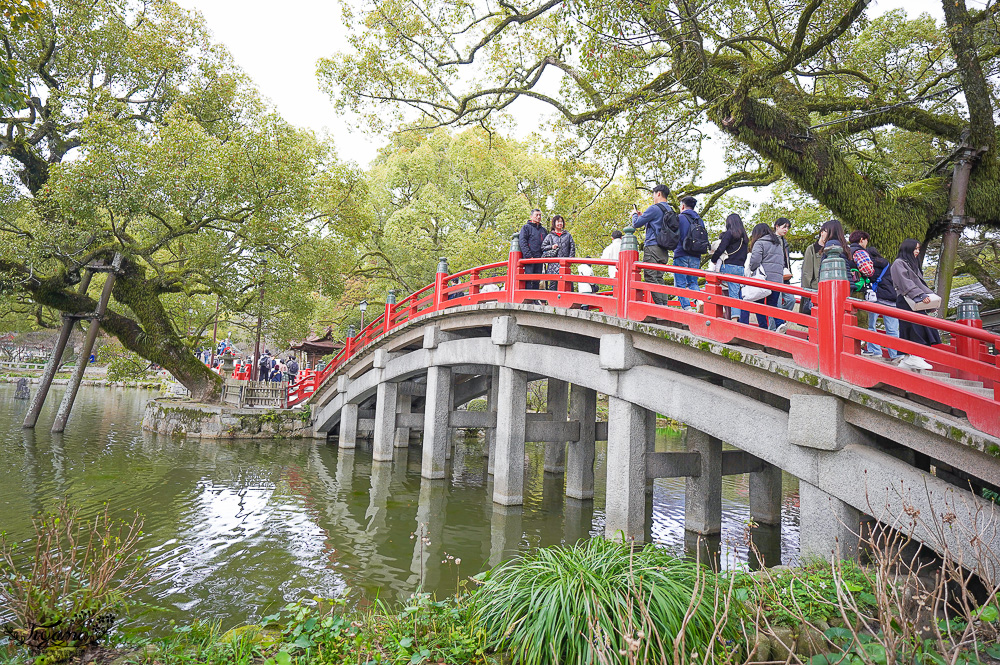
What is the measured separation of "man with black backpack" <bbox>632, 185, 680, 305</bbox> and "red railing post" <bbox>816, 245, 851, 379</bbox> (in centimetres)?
257

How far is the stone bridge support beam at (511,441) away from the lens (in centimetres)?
945

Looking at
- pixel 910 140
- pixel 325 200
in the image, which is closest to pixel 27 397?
pixel 325 200

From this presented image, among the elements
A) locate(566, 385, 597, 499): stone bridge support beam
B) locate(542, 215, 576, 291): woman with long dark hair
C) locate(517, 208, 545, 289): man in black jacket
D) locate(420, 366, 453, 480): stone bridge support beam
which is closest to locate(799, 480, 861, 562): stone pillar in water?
locate(566, 385, 597, 499): stone bridge support beam

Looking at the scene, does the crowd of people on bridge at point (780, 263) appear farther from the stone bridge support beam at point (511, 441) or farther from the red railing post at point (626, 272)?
the stone bridge support beam at point (511, 441)

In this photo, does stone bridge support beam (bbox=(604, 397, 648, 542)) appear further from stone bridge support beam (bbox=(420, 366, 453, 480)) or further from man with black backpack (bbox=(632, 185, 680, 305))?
stone bridge support beam (bbox=(420, 366, 453, 480))

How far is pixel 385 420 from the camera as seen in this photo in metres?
13.6

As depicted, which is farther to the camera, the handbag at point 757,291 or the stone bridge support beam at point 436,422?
the stone bridge support beam at point 436,422

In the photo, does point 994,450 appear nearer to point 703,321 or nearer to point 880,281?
point 703,321

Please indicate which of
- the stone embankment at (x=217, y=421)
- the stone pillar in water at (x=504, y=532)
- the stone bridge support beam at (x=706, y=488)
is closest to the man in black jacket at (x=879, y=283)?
the stone bridge support beam at (x=706, y=488)

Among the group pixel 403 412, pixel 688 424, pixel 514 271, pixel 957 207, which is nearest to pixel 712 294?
pixel 688 424

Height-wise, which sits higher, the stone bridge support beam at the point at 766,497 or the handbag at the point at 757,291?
the handbag at the point at 757,291

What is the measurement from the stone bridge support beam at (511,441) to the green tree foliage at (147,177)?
8921 millimetres

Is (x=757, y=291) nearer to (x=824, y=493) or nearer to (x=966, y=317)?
(x=824, y=493)

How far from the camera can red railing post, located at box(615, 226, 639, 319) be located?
7387mm
